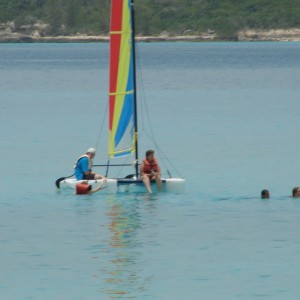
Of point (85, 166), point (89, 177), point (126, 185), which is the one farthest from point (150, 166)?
point (89, 177)

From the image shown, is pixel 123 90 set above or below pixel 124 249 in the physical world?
above

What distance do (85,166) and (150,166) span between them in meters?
2.01

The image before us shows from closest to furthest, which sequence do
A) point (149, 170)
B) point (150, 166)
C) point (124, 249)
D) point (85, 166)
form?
point (124, 249) < point (150, 166) < point (149, 170) < point (85, 166)

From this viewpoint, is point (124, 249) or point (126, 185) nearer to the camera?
point (124, 249)

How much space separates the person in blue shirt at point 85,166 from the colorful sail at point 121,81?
132cm

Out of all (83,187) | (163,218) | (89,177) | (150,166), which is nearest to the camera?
(163,218)

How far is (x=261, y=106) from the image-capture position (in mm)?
Answer: 87250

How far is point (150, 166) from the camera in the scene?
3756cm

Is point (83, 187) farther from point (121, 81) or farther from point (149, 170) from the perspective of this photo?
point (121, 81)

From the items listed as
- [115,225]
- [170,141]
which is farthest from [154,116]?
[115,225]

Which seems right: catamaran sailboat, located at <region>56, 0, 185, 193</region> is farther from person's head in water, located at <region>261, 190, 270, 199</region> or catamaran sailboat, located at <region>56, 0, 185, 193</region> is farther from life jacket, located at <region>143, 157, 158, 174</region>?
person's head in water, located at <region>261, 190, 270, 199</region>

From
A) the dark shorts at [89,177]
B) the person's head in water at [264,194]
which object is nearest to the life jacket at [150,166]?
the dark shorts at [89,177]

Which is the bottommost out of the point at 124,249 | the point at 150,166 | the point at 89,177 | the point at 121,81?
the point at 124,249

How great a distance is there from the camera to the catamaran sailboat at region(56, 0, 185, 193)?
3894 cm
